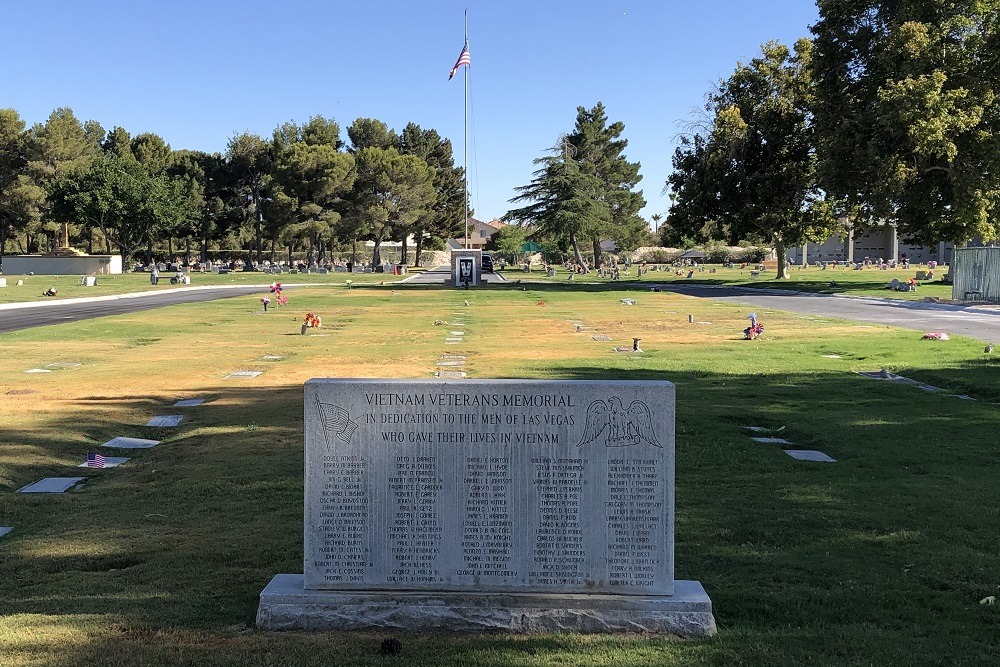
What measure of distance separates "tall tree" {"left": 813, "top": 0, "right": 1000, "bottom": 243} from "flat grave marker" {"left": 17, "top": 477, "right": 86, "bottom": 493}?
37211mm

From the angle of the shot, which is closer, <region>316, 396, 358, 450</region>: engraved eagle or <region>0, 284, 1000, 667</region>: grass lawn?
<region>0, 284, 1000, 667</region>: grass lawn

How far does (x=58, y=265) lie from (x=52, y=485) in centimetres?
8479

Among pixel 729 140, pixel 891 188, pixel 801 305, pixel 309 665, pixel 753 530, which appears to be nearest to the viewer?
pixel 309 665

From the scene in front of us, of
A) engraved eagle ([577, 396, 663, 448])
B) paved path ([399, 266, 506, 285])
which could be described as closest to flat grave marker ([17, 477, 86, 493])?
engraved eagle ([577, 396, 663, 448])

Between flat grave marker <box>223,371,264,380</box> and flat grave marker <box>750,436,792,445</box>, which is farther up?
flat grave marker <box>750,436,792,445</box>

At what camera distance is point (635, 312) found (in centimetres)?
3384

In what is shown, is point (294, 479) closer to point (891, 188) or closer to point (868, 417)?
point (868, 417)

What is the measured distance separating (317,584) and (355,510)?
0.40 meters

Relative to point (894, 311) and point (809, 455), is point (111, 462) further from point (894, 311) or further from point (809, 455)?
point (894, 311)

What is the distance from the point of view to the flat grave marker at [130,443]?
1069cm

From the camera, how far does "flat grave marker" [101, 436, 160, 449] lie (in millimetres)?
10688

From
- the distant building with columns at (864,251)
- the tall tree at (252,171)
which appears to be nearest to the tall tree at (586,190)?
the tall tree at (252,171)

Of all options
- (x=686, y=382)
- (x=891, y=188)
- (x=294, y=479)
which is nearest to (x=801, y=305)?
(x=891, y=188)

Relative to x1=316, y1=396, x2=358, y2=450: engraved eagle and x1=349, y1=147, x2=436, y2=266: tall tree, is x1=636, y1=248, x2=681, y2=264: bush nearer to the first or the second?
x1=349, y1=147, x2=436, y2=266: tall tree
